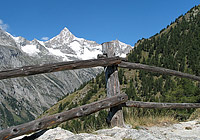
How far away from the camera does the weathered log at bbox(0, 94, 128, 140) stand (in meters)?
3.24

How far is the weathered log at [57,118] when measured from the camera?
324 cm

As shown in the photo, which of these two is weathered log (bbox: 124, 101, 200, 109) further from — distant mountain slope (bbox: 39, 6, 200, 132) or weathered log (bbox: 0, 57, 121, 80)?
distant mountain slope (bbox: 39, 6, 200, 132)

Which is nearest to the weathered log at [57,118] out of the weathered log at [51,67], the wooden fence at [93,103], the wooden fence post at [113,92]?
the wooden fence at [93,103]

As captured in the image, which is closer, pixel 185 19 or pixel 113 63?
pixel 113 63

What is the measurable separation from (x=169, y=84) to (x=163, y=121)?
1715 inches

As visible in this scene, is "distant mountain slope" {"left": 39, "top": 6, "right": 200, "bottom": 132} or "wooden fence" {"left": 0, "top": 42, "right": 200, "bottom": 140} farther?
"distant mountain slope" {"left": 39, "top": 6, "right": 200, "bottom": 132}

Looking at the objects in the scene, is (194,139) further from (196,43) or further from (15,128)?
(196,43)

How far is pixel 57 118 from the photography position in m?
3.74

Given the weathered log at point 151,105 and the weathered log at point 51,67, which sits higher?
the weathered log at point 51,67

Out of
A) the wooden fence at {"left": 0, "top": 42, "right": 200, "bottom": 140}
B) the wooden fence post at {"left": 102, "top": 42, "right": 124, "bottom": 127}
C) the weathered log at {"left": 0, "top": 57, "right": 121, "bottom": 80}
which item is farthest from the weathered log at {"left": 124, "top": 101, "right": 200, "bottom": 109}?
the weathered log at {"left": 0, "top": 57, "right": 121, "bottom": 80}

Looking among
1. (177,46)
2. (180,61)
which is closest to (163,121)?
(180,61)

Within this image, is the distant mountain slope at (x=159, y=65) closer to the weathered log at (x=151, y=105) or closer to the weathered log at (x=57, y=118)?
the weathered log at (x=151, y=105)

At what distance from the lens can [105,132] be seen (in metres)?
4.41

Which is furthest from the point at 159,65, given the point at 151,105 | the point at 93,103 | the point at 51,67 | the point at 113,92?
the point at 51,67
